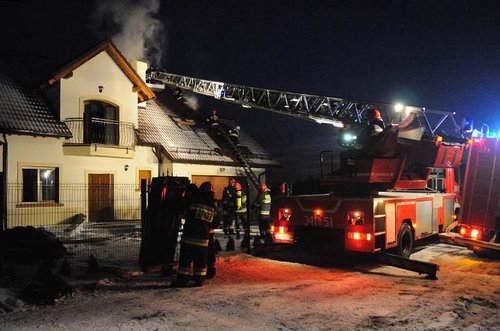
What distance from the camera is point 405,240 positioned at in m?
8.99

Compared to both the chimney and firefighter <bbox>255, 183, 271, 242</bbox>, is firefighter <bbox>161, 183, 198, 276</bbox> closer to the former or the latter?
firefighter <bbox>255, 183, 271, 242</bbox>

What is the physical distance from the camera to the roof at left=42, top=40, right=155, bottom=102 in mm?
15938

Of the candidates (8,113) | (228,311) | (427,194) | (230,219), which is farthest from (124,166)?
(228,311)

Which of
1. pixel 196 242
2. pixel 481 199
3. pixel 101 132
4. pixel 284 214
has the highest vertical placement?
pixel 101 132

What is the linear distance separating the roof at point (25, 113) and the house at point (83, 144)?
0.03 metres

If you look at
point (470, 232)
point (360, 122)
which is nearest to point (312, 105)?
point (360, 122)

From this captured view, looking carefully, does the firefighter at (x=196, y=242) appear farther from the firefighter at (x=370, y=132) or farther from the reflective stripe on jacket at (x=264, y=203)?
the reflective stripe on jacket at (x=264, y=203)

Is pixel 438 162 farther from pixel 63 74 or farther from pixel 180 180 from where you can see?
pixel 63 74

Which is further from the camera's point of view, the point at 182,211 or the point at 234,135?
the point at 234,135

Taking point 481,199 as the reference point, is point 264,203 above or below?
below

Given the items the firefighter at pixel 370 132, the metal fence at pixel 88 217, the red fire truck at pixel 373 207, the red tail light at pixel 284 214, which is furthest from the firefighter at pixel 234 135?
the firefighter at pixel 370 132

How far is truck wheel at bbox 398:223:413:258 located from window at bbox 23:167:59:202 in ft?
37.9

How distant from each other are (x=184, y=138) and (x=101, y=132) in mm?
4167

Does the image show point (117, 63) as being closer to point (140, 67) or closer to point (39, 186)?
point (140, 67)
